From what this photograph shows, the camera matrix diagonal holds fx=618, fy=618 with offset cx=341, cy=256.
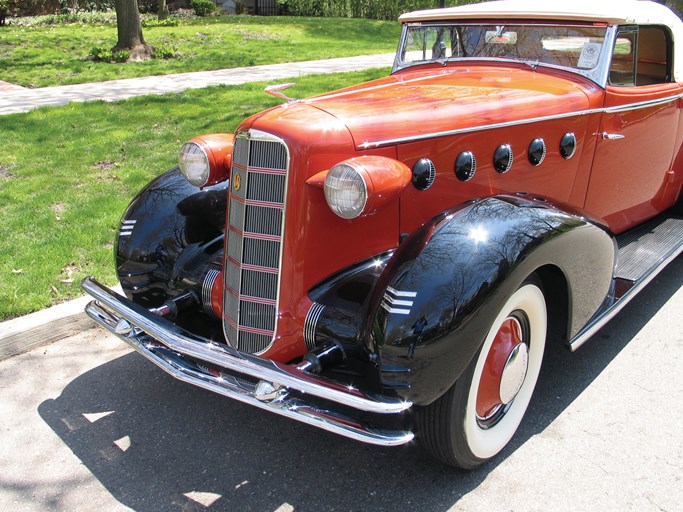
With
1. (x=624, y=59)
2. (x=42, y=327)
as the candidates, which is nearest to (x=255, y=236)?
(x=42, y=327)

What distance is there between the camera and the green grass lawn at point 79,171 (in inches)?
158

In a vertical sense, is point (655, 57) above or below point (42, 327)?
above

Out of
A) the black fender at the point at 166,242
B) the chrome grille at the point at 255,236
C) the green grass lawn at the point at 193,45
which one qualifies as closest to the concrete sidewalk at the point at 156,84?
the green grass lawn at the point at 193,45

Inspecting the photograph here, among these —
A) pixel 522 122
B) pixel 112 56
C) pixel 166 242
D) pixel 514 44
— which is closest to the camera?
pixel 522 122

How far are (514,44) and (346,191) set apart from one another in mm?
1911

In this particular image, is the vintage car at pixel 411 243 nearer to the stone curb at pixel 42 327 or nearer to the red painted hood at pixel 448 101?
the red painted hood at pixel 448 101

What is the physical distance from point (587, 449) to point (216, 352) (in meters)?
1.62

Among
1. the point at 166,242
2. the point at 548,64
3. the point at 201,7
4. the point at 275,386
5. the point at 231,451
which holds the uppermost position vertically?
the point at 201,7

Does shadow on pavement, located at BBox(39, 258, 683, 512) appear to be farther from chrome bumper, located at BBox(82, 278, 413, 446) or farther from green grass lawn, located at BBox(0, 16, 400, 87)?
green grass lawn, located at BBox(0, 16, 400, 87)

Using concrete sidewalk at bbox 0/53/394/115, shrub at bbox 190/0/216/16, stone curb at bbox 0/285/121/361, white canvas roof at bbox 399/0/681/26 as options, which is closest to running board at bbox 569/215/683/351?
white canvas roof at bbox 399/0/681/26

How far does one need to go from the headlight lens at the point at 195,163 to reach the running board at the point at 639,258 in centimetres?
180

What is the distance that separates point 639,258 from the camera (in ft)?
11.6

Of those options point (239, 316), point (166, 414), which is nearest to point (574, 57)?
point (239, 316)

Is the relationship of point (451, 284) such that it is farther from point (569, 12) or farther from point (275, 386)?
point (569, 12)
